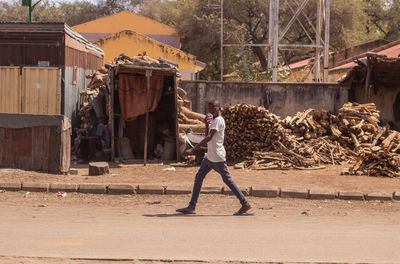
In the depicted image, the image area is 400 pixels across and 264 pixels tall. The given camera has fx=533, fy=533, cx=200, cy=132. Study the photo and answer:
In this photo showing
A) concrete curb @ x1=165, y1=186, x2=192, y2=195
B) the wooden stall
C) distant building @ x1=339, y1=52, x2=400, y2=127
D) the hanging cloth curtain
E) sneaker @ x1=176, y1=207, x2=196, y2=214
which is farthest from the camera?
distant building @ x1=339, y1=52, x2=400, y2=127

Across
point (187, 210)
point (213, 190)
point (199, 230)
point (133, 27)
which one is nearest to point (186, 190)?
point (213, 190)

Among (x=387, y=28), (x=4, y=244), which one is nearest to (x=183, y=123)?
(x=4, y=244)

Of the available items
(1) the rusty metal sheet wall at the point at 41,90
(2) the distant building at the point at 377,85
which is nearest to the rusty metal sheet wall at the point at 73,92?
(1) the rusty metal sheet wall at the point at 41,90

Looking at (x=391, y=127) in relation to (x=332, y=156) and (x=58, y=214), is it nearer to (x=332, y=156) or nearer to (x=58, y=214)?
(x=332, y=156)

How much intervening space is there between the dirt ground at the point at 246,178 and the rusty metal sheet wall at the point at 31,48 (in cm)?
423

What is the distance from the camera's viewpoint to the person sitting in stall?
1509 cm

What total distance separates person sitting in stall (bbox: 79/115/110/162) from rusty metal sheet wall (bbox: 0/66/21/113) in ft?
7.66

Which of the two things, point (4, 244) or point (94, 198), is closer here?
point (4, 244)

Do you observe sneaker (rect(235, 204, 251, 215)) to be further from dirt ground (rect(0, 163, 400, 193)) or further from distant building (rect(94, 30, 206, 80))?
distant building (rect(94, 30, 206, 80))

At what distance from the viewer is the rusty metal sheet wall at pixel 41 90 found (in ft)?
51.7

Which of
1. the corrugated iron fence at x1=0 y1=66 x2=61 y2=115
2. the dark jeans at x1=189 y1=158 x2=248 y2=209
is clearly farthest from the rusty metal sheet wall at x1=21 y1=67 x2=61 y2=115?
the dark jeans at x1=189 y1=158 x2=248 y2=209

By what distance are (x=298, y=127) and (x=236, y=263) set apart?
32.8 ft

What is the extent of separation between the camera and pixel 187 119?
54.4 ft

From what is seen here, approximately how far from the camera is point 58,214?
8.35 meters
